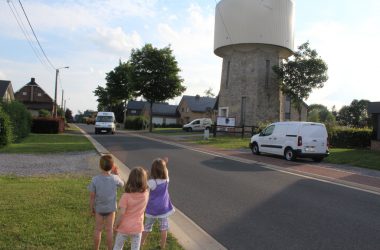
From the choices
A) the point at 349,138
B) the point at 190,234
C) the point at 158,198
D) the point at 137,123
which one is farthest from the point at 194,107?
the point at 158,198

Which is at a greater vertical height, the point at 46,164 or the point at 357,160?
the point at 357,160

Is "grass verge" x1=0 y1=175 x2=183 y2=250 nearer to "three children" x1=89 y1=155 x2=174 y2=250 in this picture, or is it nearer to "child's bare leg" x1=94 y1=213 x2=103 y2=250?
"child's bare leg" x1=94 y1=213 x2=103 y2=250

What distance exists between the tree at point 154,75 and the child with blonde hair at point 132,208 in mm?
47788

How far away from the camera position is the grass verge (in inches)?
219

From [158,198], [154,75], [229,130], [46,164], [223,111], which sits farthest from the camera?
[154,75]

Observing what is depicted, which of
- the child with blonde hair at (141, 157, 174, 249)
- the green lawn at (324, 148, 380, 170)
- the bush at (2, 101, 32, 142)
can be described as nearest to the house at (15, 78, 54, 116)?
the bush at (2, 101, 32, 142)

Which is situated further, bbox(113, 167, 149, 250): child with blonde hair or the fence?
the fence

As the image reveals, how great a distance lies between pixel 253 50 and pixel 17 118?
891 inches

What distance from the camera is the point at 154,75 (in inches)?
2074

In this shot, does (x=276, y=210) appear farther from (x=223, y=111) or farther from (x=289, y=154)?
(x=223, y=111)

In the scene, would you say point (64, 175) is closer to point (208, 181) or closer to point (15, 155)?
point (208, 181)

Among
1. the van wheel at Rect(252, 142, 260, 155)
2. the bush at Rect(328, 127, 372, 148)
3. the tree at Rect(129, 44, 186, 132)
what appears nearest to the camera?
the van wheel at Rect(252, 142, 260, 155)

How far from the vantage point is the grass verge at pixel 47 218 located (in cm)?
556

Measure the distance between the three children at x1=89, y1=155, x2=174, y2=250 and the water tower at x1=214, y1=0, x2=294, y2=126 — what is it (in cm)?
3554
